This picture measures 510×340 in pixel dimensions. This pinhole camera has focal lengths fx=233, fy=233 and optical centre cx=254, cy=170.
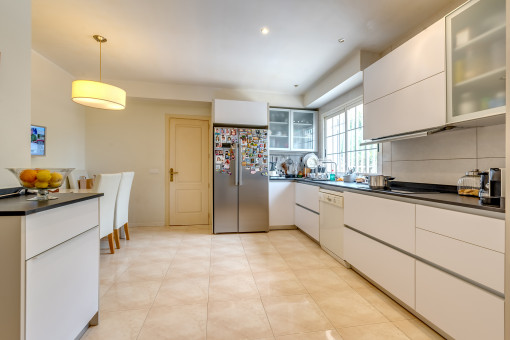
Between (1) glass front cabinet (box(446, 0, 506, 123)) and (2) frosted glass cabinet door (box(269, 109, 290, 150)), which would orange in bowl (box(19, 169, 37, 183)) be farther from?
(2) frosted glass cabinet door (box(269, 109, 290, 150))

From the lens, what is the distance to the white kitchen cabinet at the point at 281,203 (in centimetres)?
402

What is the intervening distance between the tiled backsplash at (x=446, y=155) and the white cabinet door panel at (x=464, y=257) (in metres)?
0.81

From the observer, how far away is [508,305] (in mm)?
→ 1081

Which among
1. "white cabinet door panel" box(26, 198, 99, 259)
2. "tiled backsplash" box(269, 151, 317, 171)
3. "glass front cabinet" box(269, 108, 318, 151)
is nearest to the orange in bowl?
"white cabinet door panel" box(26, 198, 99, 259)

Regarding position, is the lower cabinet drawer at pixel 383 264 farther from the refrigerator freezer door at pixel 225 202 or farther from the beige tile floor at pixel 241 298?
the refrigerator freezer door at pixel 225 202

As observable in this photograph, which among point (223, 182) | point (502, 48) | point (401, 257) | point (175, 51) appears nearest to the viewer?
point (502, 48)

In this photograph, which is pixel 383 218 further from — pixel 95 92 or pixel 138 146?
pixel 138 146

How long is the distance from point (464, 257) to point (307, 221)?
2.29 m

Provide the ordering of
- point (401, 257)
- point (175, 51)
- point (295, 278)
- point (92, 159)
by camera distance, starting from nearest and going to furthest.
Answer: point (401, 257), point (295, 278), point (175, 51), point (92, 159)

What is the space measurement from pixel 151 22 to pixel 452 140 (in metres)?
3.03

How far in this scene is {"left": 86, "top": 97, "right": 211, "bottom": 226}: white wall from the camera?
4.15 m

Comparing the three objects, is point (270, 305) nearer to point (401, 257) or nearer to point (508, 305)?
point (401, 257)

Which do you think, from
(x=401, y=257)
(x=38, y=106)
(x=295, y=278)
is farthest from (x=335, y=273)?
(x=38, y=106)

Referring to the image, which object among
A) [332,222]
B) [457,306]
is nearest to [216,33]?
[332,222]
